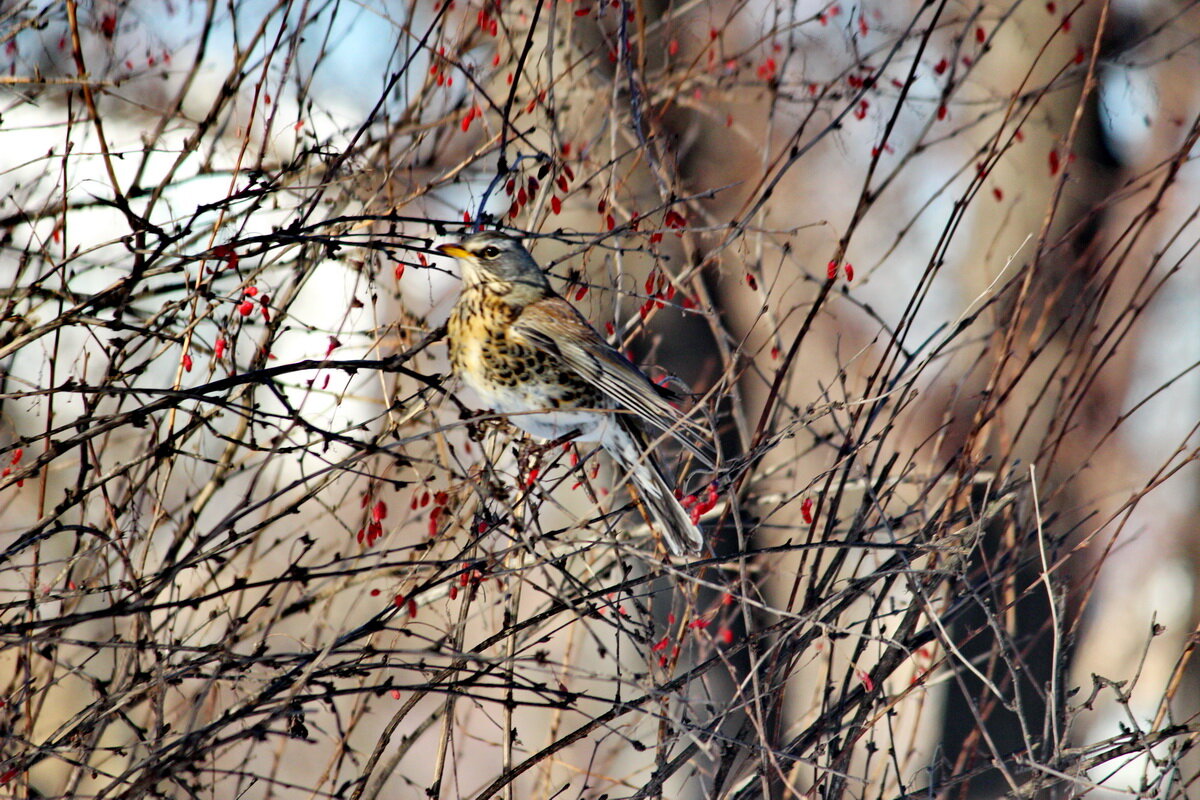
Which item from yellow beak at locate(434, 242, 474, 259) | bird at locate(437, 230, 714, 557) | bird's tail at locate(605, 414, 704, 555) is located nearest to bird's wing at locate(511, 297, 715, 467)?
→ bird at locate(437, 230, 714, 557)

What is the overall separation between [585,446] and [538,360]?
86 centimetres

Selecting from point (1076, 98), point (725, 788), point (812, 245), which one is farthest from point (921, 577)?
point (812, 245)

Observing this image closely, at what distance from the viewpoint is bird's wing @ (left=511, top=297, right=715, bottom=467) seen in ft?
9.79

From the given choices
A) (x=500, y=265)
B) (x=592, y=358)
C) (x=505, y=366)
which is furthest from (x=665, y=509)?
(x=500, y=265)

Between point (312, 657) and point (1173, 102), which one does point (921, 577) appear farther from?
point (1173, 102)

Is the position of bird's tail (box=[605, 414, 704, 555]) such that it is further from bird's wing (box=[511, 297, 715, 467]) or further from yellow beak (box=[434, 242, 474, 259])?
yellow beak (box=[434, 242, 474, 259])

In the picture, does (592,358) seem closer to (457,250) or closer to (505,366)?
(505,366)

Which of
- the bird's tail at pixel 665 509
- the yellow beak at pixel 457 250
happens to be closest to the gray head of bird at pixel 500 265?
the yellow beak at pixel 457 250

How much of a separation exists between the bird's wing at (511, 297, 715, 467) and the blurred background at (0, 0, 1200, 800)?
3.8 inches

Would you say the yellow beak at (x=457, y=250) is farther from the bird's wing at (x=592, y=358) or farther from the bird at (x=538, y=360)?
the bird's wing at (x=592, y=358)

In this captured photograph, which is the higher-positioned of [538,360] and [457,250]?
[457,250]

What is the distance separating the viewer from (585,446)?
3.95 meters

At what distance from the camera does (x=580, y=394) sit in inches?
126

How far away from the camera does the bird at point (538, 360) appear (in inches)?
120
